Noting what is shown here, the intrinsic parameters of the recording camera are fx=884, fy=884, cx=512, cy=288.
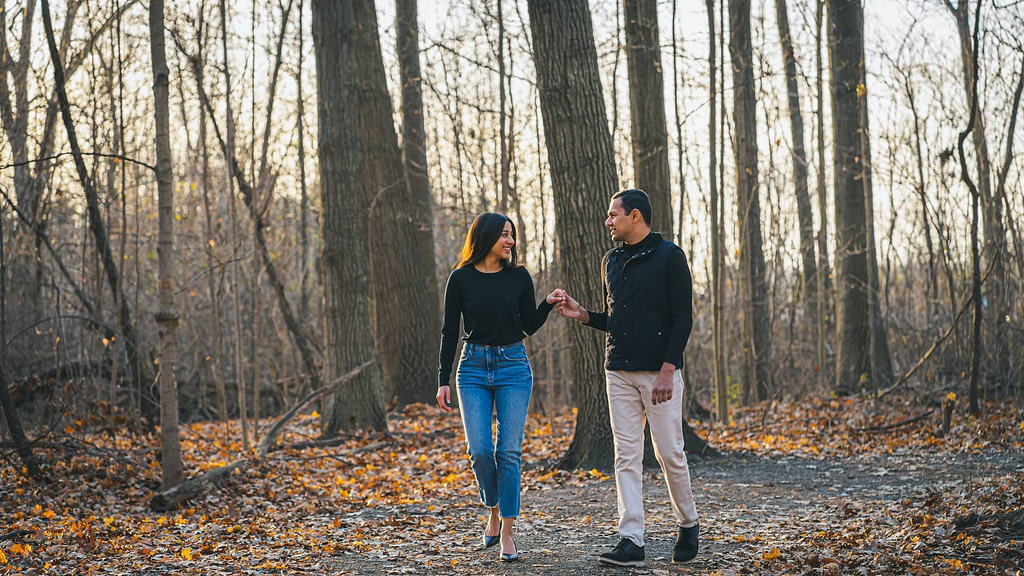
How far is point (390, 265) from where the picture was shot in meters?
15.2

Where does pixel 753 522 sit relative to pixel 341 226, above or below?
below

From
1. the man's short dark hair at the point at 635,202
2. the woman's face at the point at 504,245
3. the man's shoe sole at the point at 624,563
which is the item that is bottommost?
the man's shoe sole at the point at 624,563

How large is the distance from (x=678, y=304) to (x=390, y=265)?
34.2 ft

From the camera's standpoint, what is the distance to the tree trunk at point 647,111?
38.4 ft

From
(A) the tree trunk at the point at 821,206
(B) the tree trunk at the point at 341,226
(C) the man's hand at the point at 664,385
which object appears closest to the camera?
(C) the man's hand at the point at 664,385

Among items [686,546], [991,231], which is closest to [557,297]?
[686,546]

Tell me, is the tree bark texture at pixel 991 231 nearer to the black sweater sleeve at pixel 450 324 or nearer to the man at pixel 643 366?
the man at pixel 643 366

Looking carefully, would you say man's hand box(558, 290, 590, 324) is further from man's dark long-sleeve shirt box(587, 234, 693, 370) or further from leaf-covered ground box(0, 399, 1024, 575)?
leaf-covered ground box(0, 399, 1024, 575)

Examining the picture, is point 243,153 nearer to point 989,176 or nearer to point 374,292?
point 374,292

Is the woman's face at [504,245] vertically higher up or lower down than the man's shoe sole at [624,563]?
higher up

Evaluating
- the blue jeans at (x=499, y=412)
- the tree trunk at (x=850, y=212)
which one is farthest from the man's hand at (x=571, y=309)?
the tree trunk at (x=850, y=212)

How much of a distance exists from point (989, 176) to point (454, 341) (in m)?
9.35

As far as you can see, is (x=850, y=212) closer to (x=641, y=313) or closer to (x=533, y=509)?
(x=533, y=509)

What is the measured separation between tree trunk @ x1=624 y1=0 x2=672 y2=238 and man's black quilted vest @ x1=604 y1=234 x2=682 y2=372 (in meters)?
6.32
